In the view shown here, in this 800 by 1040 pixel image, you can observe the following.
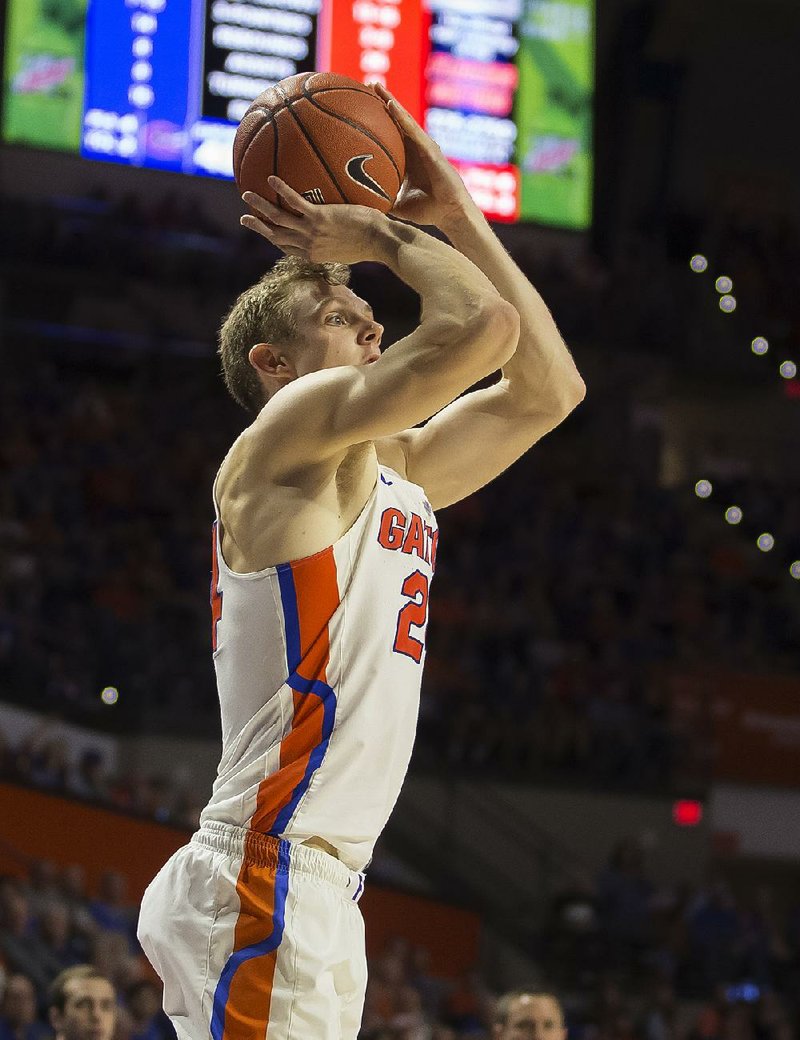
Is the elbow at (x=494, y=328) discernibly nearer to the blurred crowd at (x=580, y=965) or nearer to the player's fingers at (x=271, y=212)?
the player's fingers at (x=271, y=212)

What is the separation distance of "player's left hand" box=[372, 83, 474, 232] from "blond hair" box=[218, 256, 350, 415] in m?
0.21

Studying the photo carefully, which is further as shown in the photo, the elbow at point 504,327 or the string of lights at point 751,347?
the string of lights at point 751,347

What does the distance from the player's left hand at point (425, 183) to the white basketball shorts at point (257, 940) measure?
51.7 inches

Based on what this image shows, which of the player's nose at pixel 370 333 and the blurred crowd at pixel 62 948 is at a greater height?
the player's nose at pixel 370 333

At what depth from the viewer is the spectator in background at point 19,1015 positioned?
688cm

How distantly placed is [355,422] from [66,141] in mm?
9713

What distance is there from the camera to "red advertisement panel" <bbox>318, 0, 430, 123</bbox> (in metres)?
11.8

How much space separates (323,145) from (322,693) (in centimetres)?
108

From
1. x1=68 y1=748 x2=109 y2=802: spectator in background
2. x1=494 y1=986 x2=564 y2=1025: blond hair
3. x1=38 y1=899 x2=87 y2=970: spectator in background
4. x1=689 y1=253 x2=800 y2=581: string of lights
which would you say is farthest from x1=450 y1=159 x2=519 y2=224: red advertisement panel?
Answer: x1=494 y1=986 x2=564 y2=1025: blond hair

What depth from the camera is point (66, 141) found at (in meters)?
11.7

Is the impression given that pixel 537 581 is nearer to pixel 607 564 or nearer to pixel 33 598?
pixel 607 564

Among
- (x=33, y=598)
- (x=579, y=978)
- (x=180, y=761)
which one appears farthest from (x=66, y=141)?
(x=579, y=978)

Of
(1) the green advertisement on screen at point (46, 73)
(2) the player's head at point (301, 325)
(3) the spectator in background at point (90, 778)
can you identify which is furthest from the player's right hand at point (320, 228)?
(1) the green advertisement on screen at point (46, 73)

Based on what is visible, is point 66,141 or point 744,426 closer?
point 66,141
